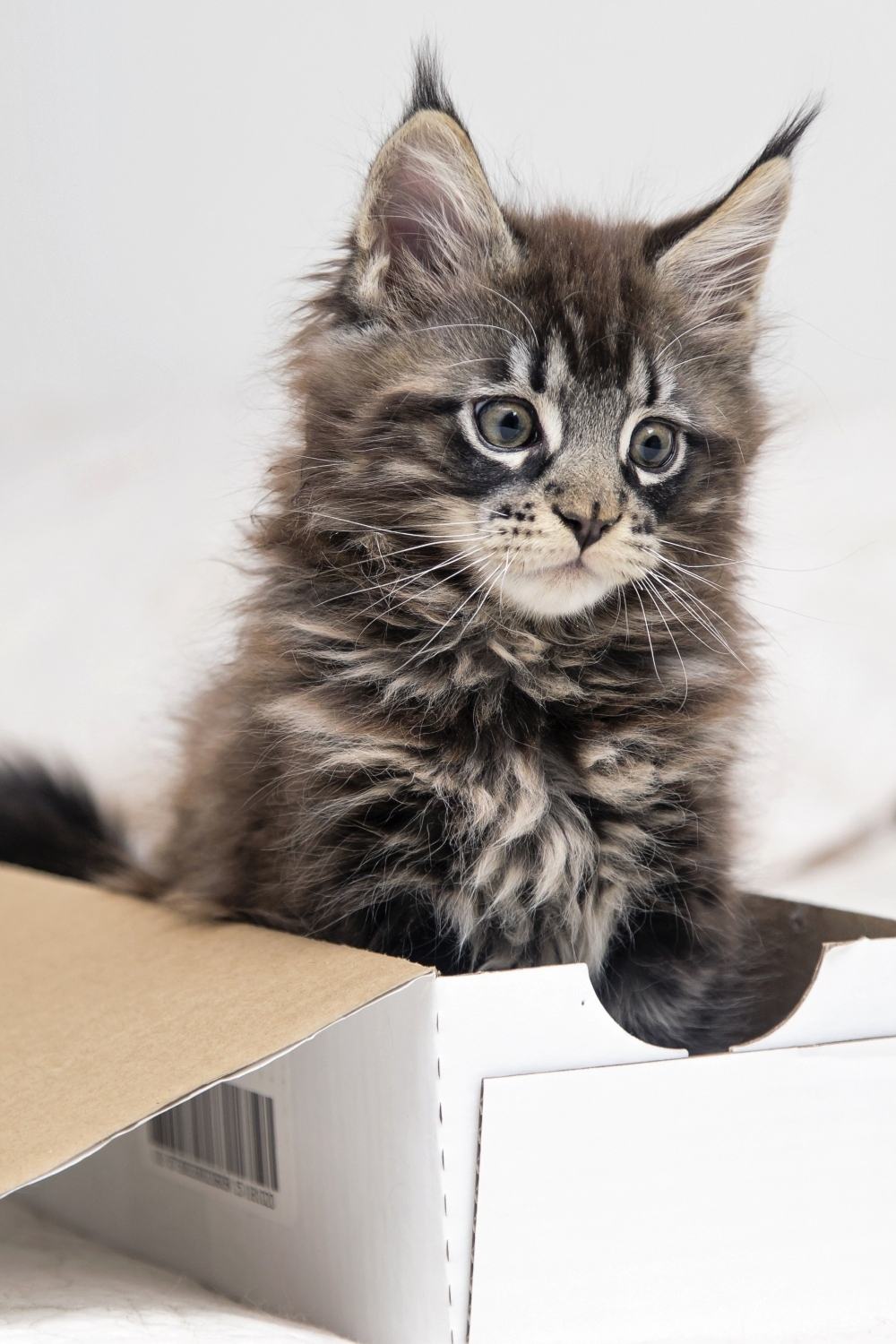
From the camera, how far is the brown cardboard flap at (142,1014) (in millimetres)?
1112

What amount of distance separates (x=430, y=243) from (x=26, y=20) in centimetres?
175

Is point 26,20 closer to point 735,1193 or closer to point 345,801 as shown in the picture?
point 345,801

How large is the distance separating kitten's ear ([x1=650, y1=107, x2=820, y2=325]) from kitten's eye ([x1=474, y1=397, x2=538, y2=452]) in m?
0.29

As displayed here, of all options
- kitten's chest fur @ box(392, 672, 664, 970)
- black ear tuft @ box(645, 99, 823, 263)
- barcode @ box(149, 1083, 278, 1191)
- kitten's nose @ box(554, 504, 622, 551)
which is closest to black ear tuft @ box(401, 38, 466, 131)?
black ear tuft @ box(645, 99, 823, 263)

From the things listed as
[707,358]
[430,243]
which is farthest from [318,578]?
[707,358]

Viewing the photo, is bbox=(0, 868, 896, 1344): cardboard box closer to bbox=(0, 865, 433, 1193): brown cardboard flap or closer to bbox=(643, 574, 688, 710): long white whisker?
bbox=(0, 865, 433, 1193): brown cardboard flap

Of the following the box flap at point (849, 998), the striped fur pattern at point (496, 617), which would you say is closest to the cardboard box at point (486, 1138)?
the box flap at point (849, 998)

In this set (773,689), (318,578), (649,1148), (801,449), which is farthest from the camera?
(801,449)

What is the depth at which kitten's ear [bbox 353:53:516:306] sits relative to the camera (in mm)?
1405

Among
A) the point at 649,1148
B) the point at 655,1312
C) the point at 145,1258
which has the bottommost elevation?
the point at 145,1258

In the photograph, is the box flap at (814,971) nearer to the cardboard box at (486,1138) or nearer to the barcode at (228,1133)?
the cardboard box at (486,1138)

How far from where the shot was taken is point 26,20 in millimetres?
2789

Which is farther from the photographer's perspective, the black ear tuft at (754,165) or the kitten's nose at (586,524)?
the black ear tuft at (754,165)

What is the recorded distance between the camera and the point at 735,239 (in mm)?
1573
